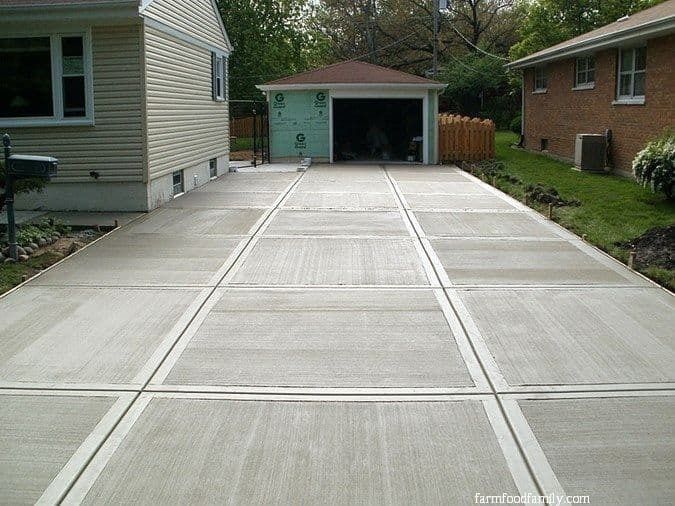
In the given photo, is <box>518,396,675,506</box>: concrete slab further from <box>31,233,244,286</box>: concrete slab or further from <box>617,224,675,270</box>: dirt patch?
<box>31,233,244,286</box>: concrete slab

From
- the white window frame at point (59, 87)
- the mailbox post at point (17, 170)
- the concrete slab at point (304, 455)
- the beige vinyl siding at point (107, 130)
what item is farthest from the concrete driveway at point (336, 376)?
the white window frame at point (59, 87)

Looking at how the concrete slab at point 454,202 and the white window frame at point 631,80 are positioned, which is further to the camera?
the white window frame at point 631,80

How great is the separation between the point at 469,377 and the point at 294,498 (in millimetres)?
2018

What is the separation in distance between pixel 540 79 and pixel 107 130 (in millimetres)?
17404

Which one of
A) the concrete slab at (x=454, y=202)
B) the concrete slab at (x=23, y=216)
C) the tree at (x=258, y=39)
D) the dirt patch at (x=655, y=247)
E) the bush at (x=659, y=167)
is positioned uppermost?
the tree at (x=258, y=39)

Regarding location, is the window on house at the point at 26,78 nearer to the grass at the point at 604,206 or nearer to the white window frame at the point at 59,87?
the white window frame at the point at 59,87

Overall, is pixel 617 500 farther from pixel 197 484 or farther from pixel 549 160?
A: pixel 549 160

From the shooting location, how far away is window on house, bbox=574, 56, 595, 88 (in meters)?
21.2

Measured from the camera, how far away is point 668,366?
5.75 metres

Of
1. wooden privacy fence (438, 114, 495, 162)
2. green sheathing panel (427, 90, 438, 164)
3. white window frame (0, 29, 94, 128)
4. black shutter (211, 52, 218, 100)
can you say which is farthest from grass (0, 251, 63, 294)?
wooden privacy fence (438, 114, 495, 162)

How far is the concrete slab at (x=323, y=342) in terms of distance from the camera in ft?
18.3

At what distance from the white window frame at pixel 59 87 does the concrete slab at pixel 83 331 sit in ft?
19.2

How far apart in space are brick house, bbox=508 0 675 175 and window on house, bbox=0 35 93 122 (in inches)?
413

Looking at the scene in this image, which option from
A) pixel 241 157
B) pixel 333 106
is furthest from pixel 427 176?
pixel 241 157
